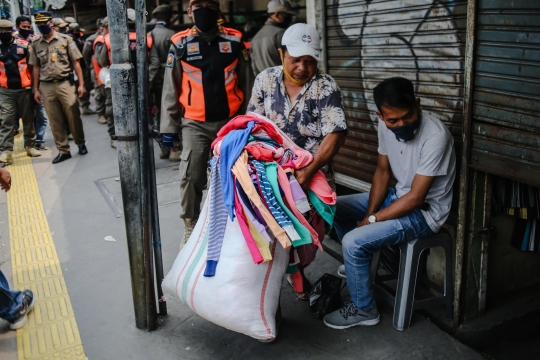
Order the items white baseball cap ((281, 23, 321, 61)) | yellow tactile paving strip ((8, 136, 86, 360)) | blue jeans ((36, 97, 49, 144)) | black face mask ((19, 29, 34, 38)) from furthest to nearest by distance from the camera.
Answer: black face mask ((19, 29, 34, 38)), blue jeans ((36, 97, 49, 144)), yellow tactile paving strip ((8, 136, 86, 360)), white baseball cap ((281, 23, 321, 61))

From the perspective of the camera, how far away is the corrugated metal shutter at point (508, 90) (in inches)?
99.8

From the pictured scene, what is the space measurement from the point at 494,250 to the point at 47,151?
7460 millimetres

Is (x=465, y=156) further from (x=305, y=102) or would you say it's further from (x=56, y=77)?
(x=56, y=77)


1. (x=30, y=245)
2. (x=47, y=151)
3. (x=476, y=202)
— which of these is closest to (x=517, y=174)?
(x=476, y=202)

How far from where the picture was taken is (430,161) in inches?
114

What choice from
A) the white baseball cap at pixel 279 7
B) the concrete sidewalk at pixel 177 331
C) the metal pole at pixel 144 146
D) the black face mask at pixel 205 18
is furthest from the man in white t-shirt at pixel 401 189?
the white baseball cap at pixel 279 7

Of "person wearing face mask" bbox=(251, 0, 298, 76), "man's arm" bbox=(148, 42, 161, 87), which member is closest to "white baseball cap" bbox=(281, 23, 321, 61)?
"person wearing face mask" bbox=(251, 0, 298, 76)

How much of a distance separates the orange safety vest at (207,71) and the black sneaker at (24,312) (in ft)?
5.99

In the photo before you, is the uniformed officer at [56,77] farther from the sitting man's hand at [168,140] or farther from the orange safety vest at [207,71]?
the orange safety vest at [207,71]

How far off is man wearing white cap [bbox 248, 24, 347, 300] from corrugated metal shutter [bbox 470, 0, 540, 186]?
822 millimetres

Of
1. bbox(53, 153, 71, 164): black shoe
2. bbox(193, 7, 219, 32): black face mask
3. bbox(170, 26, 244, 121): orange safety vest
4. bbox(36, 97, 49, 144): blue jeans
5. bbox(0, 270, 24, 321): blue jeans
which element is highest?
bbox(193, 7, 219, 32): black face mask

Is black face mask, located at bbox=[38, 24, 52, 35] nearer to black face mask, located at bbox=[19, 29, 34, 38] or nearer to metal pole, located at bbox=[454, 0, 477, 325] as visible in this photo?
black face mask, located at bbox=[19, 29, 34, 38]

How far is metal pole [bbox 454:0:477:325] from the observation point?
2.79 meters

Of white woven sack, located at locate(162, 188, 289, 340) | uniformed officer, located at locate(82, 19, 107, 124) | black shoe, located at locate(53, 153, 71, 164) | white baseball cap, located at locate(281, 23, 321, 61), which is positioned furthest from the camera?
uniformed officer, located at locate(82, 19, 107, 124)
